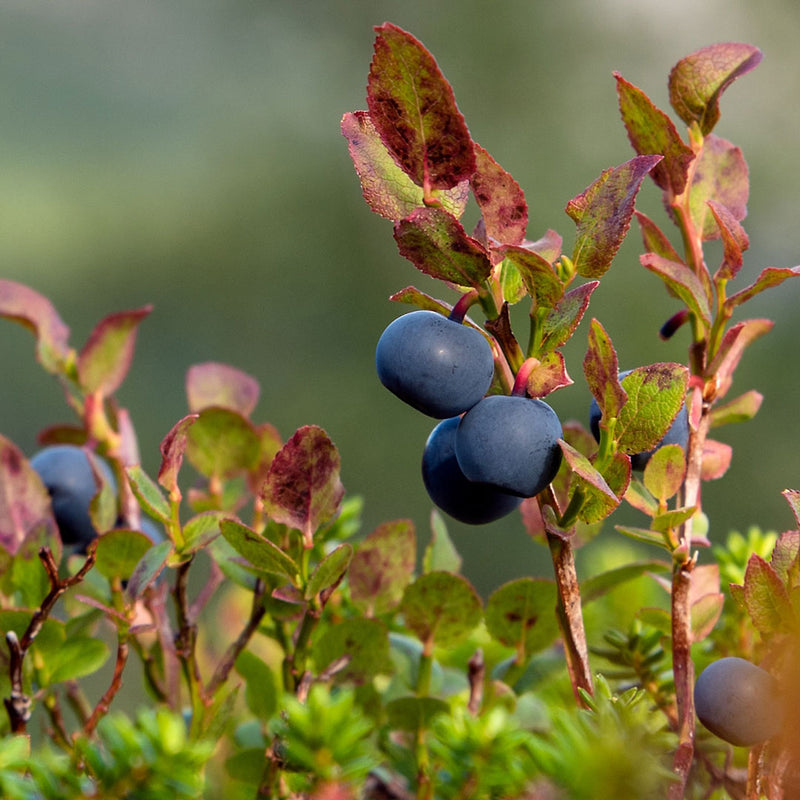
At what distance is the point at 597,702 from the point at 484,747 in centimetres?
7

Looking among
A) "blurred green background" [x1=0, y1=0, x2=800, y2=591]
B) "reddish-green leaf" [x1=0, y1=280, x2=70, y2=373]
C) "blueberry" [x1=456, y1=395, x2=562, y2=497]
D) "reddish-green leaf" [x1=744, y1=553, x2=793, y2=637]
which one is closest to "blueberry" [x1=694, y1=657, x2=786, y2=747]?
"reddish-green leaf" [x1=744, y1=553, x2=793, y2=637]

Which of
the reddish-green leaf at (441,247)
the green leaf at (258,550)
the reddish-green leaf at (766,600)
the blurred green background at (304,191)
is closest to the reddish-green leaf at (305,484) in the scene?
the green leaf at (258,550)

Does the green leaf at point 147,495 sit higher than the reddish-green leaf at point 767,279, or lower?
lower

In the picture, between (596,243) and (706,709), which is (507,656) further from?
(596,243)

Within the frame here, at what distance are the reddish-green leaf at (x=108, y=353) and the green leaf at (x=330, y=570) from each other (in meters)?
0.33

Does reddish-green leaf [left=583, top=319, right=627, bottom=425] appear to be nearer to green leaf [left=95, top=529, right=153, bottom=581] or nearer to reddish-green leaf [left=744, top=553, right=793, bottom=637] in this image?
reddish-green leaf [left=744, top=553, right=793, bottom=637]

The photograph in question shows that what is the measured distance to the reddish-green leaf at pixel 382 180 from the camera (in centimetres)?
50

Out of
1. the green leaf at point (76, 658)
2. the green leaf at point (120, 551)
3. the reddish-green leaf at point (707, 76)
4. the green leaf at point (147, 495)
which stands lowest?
the green leaf at point (76, 658)

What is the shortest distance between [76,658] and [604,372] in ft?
1.26

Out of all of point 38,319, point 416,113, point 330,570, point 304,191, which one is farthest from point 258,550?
point 304,191

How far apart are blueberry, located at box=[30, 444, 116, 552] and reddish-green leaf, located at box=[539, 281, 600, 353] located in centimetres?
44

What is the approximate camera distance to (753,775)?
0.49 meters

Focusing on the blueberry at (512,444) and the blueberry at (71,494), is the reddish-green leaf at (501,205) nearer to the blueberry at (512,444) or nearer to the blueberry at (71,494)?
the blueberry at (512,444)

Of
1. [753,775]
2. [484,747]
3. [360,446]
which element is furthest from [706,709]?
[360,446]
